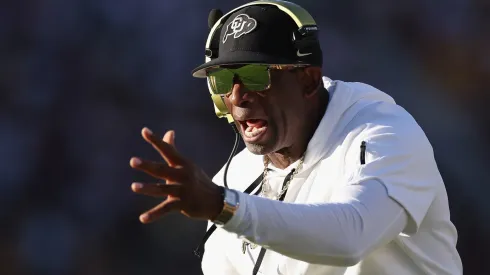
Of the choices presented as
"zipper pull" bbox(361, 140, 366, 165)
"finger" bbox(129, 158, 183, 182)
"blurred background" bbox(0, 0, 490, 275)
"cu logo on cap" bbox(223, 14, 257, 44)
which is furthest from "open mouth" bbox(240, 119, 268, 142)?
"blurred background" bbox(0, 0, 490, 275)

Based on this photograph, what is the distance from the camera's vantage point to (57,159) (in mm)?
5648

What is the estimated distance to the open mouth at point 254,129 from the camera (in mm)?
3180

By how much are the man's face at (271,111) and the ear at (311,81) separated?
0.02 m

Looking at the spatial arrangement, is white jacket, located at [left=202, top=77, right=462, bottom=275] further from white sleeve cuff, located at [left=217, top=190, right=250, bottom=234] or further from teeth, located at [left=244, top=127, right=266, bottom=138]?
teeth, located at [left=244, top=127, right=266, bottom=138]

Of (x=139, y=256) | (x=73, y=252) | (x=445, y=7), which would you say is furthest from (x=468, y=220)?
(x=73, y=252)

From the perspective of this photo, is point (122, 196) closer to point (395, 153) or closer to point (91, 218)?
point (91, 218)

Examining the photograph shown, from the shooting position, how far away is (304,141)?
3.29m

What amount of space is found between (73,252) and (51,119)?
763 mm

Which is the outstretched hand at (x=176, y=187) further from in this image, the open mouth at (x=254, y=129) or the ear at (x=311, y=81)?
the ear at (x=311, y=81)

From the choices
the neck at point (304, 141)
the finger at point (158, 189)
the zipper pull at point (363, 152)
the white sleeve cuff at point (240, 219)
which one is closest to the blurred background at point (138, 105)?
the neck at point (304, 141)

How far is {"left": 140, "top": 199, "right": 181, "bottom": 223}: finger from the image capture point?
89.7 inches

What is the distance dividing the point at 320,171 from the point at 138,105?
2.69 m

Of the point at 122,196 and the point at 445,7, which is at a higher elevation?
the point at 445,7

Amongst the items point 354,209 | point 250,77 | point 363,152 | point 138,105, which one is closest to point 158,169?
point 354,209
